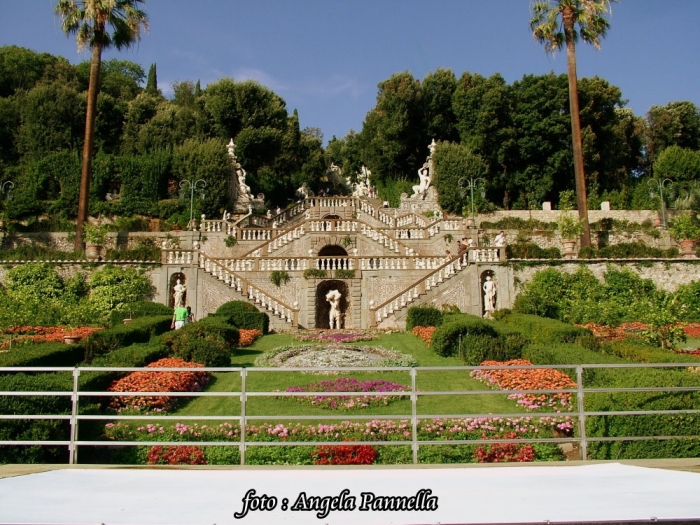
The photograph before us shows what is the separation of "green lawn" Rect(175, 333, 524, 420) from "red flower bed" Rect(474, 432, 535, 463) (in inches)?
73.1

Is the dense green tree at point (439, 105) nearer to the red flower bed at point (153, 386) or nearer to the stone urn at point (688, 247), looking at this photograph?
the stone urn at point (688, 247)

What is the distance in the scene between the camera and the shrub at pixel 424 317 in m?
22.8

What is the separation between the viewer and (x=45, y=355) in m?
11.8

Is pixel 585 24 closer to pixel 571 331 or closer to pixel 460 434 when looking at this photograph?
pixel 571 331

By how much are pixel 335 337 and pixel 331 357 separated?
175 inches

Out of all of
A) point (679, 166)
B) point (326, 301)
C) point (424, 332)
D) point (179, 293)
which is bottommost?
point (424, 332)

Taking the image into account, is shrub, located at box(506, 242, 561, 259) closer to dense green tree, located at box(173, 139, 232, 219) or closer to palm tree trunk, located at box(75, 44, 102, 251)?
dense green tree, located at box(173, 139, 232, 219)

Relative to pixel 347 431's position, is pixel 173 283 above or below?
above

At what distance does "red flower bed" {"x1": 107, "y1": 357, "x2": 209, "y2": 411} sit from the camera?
11.2 metres

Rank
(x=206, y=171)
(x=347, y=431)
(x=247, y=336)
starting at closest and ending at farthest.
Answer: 1. (x=347, y=431)
2. (x=247, y=336)
3. (x=206, y=171)

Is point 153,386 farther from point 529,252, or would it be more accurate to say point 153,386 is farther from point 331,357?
point 529,252

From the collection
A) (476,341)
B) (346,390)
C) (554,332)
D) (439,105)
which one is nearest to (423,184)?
(439,105)

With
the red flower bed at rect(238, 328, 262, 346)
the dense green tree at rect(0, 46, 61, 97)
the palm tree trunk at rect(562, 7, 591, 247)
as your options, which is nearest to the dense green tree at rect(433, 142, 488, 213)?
the palm tree trunk at rect(562, 7, 591, 247)

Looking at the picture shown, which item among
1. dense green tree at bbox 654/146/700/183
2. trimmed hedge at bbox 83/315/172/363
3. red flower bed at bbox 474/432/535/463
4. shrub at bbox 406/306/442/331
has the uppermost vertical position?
dense green tree at bbox 654/146/700/183
